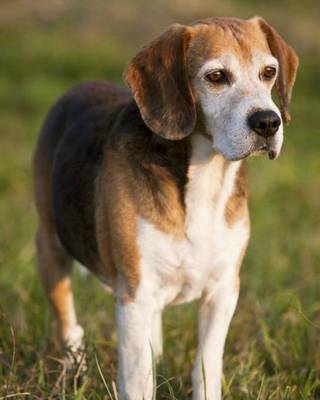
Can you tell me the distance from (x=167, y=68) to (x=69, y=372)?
167 cm

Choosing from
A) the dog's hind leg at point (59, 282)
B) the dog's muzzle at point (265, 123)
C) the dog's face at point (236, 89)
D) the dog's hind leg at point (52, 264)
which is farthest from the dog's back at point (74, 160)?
the dog's muzzle at point (265, 123)

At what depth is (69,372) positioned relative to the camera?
4672 millimetres

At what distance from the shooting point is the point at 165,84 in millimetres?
4277

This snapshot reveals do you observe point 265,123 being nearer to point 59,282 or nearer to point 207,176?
point 207,176

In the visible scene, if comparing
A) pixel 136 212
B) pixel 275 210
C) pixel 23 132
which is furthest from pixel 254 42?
pixel 23 132

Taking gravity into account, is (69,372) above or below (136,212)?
below

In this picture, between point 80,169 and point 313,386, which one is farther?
point 80,169

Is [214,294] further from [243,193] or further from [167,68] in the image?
[167,68]

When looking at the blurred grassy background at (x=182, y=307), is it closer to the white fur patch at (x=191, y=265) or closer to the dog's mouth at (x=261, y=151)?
the white fur patch at (x=191, y=265)

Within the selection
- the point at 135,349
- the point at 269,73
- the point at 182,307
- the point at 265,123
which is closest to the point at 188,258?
the point at 135,349

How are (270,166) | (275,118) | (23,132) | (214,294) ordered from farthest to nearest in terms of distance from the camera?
(23,132), (270,166), (214,294), (275,118)

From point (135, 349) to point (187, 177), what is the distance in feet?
2.87

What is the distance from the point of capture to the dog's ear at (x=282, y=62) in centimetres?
454

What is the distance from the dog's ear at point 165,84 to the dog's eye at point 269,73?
370 millimetres
